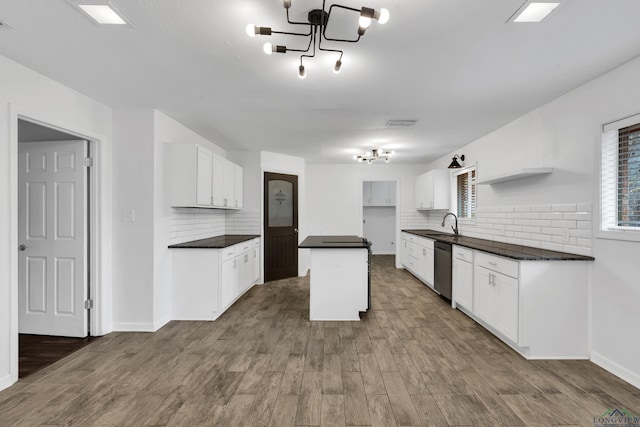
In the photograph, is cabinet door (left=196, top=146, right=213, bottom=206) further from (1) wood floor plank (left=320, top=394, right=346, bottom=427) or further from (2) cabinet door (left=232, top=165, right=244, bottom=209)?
(1) wood floor plank (left=320, top=394, right=346, bottom=427)

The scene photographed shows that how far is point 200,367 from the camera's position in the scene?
276cm

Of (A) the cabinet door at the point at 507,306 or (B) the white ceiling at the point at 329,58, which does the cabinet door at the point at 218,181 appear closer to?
(B) the white ceiling at the point at 329,58

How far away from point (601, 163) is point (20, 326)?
19.3ft

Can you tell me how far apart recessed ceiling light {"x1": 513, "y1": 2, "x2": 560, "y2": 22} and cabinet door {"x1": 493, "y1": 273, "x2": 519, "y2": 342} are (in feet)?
6.80

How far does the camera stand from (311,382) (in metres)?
2.49

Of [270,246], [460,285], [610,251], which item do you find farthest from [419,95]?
[270,246]

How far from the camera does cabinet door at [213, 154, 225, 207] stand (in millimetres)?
4488

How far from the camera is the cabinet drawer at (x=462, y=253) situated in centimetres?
392

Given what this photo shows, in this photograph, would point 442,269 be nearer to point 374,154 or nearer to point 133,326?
point 374,154

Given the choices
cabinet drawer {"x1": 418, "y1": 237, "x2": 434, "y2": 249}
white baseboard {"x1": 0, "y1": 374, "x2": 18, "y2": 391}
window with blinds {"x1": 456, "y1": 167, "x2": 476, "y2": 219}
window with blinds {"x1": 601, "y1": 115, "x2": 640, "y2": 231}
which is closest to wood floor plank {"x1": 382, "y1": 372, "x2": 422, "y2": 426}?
window with blinds {"x1": 601, "y1": 115, "x2": 640, "y2": 231}

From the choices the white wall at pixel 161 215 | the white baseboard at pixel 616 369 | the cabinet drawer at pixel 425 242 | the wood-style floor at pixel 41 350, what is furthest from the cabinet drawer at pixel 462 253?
the wood-style floor at pixel 41 350

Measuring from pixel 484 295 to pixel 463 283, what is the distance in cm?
56

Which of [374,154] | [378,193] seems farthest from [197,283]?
[378,193]

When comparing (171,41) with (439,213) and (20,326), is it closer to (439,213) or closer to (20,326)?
(20,326)
